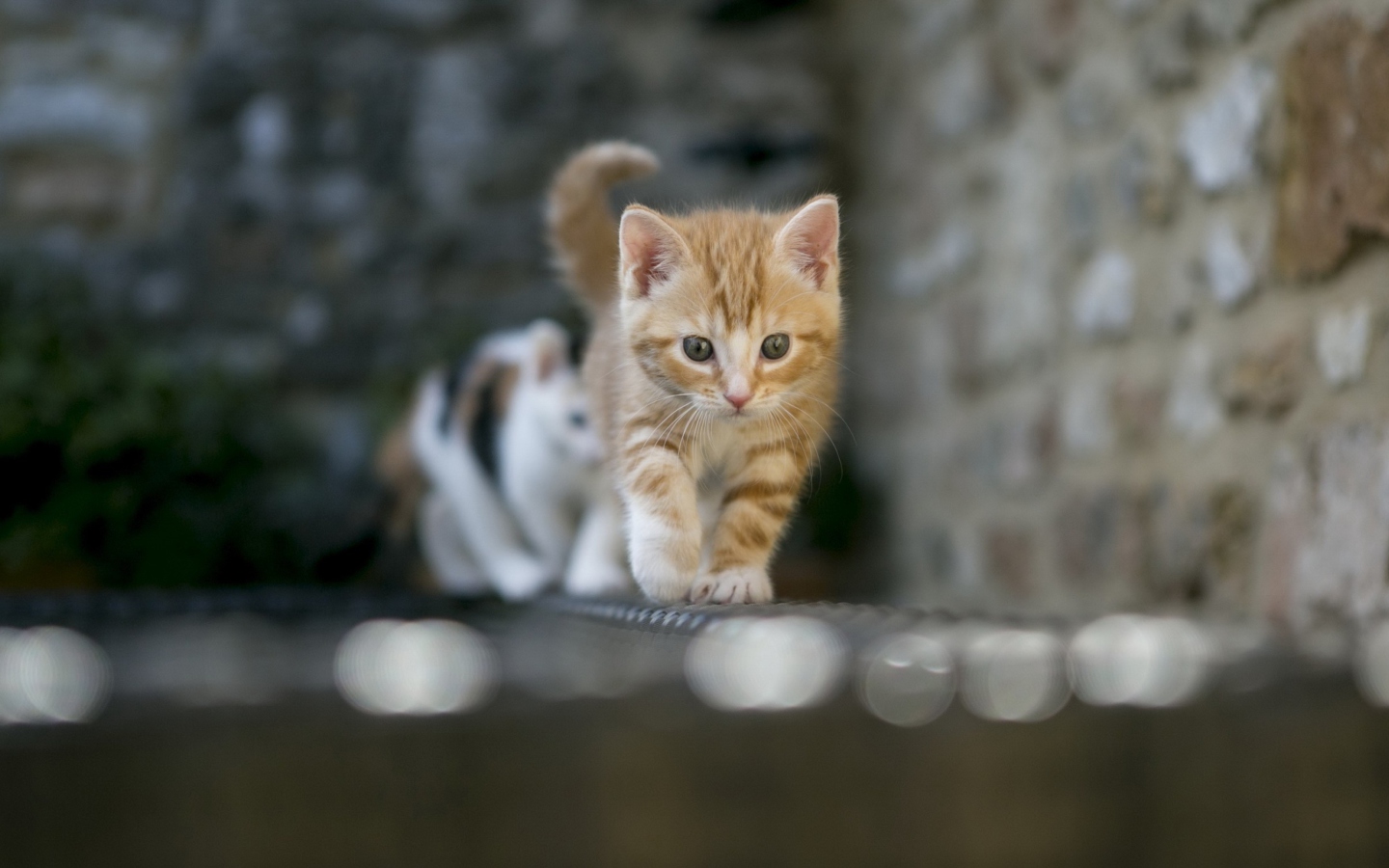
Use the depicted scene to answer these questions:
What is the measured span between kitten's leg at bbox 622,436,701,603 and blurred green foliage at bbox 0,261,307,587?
2.16 m

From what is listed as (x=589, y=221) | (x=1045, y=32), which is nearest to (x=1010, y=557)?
(x=1045, y=32)

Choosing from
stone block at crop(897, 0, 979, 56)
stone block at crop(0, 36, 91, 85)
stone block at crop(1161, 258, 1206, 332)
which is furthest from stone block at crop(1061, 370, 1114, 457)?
stone block at crop(0, 36, 91, 85)

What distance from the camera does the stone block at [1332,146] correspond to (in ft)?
4.96

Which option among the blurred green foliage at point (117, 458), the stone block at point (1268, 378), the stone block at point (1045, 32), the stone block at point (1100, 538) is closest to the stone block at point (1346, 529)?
the stone block at point (1268, 378)

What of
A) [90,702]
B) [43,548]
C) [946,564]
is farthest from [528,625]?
[43,548]

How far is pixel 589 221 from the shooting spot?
5.48 feet

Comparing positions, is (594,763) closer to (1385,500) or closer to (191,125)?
(1385,500)

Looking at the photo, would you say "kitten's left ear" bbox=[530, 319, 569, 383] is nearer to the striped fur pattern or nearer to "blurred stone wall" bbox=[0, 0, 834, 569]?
the striped fur pattern

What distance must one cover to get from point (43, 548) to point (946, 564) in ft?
7.60

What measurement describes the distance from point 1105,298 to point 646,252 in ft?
4.33

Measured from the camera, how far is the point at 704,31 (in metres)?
3.68

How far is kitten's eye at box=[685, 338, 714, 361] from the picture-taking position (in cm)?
136

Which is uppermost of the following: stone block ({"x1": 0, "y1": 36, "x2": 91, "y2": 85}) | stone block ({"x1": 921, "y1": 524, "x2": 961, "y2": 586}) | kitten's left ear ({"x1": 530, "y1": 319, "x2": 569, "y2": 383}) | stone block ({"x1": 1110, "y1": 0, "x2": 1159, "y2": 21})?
stone block ({"x1": 0, "y1": 36, "x2": 91, "y2": 85})

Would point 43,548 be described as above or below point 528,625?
above
